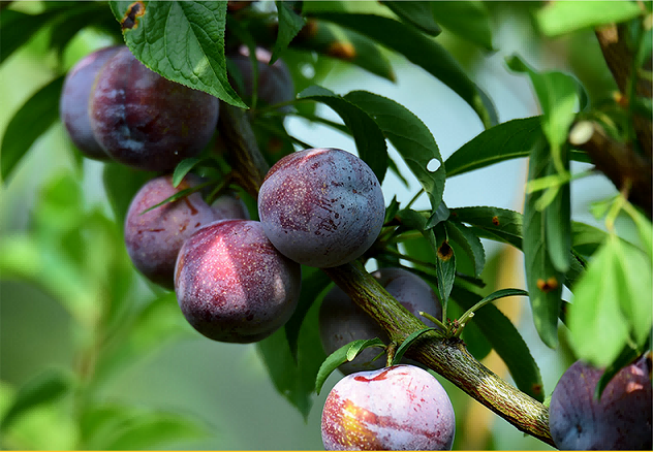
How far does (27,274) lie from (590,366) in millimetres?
1297

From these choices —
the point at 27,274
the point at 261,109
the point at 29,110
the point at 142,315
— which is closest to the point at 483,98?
the point at 261,109

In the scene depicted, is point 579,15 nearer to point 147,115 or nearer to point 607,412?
point 607,412

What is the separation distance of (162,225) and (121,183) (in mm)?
263

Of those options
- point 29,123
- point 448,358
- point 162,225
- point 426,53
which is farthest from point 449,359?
point 29,123

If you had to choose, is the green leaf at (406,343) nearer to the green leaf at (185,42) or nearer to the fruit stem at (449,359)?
the fruit stem at (449,359)

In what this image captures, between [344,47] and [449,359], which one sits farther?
[344,47]

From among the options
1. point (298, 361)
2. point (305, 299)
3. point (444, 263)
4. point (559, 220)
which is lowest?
point (298, 361)

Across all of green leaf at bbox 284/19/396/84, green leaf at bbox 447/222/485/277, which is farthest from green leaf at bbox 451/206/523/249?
green leaf at bbox 284/19/396/84

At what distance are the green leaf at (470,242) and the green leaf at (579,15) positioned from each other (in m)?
0.23

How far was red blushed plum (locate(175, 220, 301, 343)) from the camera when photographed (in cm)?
57

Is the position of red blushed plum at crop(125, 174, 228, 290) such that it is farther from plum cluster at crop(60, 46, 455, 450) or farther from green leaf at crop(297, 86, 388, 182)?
green leaf at crop(297, 86, 388, 182)

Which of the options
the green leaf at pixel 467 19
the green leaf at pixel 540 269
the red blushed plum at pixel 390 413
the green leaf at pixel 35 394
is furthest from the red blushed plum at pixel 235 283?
the green leaf at pixel 35 394

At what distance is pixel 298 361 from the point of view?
80 centimetres

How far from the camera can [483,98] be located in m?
0.80
